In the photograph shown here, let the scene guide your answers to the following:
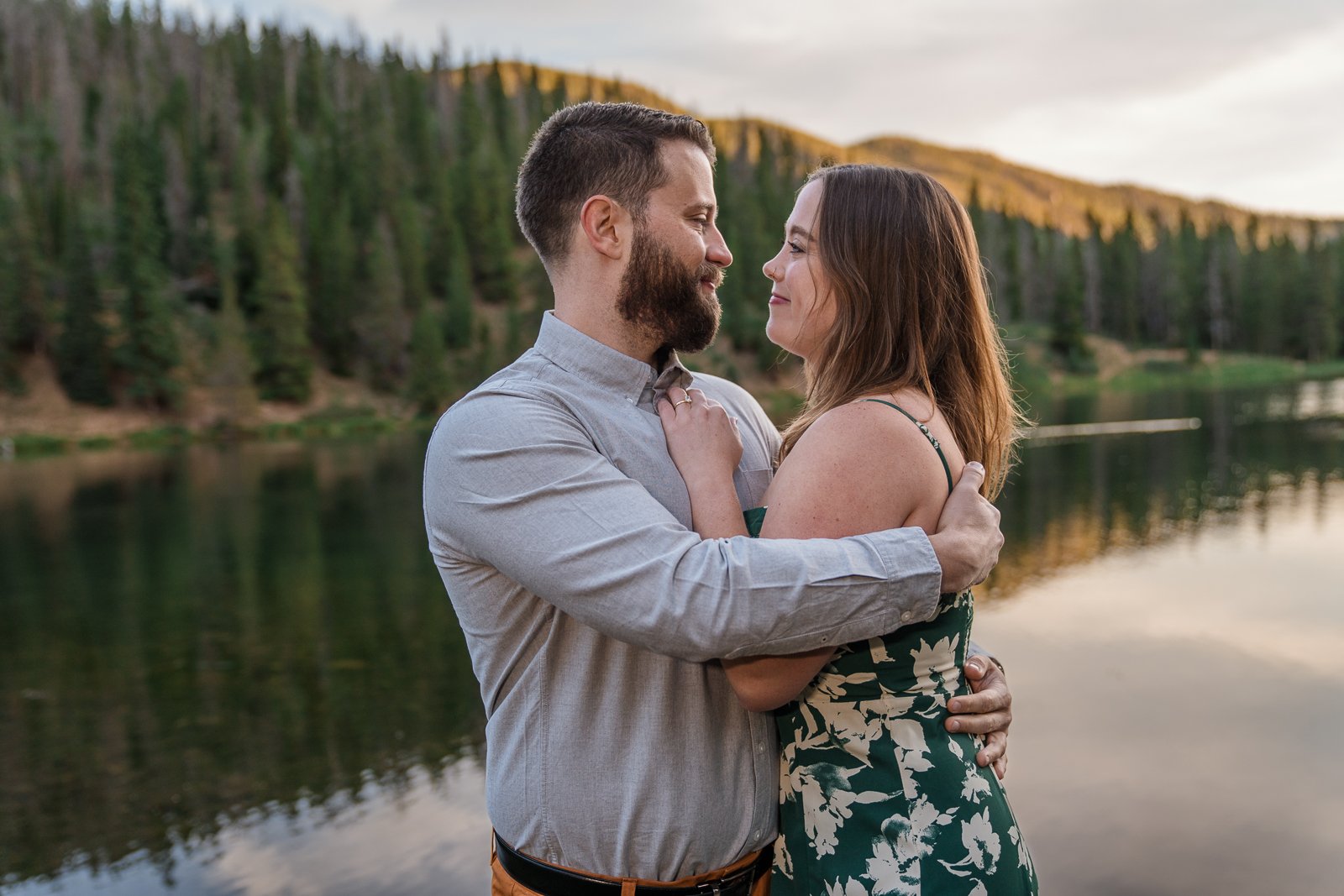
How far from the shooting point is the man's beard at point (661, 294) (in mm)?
2254

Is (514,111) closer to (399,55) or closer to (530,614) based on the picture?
(399,55)

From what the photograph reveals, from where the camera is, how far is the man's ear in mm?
2219

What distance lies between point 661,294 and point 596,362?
210 millimetres

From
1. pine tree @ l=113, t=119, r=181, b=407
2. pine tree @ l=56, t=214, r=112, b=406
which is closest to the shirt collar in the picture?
pine tree @ l=113, t=119, r=181, b=407

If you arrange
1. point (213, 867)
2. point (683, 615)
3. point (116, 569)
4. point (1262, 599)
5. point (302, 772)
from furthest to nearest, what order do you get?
point (116, 569) → point (1262, 599) → point (302, 772) → point (213, 867) → point (683, 615)

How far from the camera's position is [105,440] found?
146 ft

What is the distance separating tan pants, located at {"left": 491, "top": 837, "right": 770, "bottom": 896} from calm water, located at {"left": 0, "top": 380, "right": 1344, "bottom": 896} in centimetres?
568

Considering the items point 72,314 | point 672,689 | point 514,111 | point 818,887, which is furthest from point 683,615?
point 514,111

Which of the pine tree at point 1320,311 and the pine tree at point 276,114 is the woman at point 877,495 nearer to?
the pine tree at point 276,114

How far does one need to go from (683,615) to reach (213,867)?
7.19 metres

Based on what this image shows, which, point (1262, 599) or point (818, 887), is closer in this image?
point (818, 887)

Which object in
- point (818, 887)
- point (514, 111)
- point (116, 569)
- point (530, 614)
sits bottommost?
point (116, 569)

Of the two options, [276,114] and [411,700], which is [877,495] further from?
[276,114]

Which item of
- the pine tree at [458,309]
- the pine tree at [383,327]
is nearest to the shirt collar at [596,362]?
the pine tree at [383,327]
